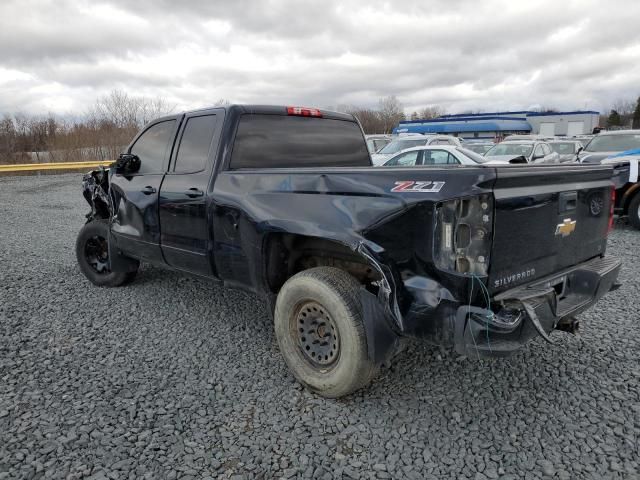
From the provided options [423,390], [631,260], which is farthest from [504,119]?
[423,390]

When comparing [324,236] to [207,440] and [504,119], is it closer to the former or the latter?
[207,440]

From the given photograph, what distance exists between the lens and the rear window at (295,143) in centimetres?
386

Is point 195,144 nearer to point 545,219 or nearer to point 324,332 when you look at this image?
point 324,332

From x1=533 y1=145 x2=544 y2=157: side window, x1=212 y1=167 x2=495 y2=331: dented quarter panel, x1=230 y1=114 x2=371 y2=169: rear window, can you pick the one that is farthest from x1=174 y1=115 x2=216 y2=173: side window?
x1=533 y1=145 x2=544 y2=157: side window

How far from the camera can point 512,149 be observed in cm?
1512

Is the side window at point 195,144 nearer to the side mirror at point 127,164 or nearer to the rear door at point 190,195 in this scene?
the rear door at point 190,195

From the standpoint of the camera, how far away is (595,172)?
3.17 m

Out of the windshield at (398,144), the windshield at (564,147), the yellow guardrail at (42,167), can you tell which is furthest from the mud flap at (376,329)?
the yellow guardrail at (42,167)

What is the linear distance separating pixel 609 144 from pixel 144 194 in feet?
37.6

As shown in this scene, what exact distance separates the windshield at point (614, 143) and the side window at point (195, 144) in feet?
35.6

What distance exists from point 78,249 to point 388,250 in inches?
176

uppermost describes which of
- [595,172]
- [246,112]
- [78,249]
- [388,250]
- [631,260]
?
[246,112]

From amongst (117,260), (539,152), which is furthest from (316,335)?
(539,152)

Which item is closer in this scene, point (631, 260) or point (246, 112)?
point (246, 112)
